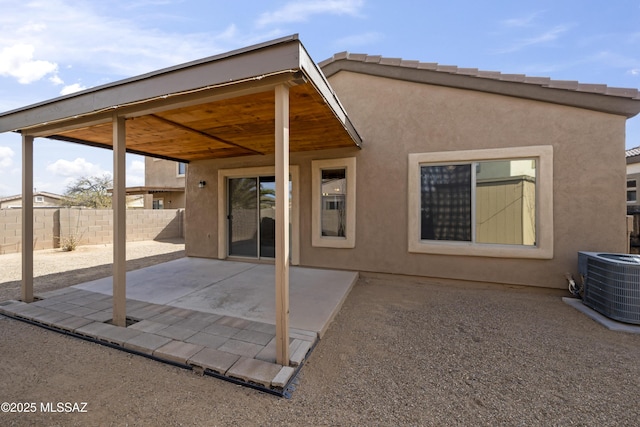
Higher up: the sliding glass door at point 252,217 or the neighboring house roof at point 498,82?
the neighboring house roof at point 498,82

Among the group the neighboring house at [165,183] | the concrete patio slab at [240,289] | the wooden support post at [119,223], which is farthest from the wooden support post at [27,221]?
the neighboring house at [165,183]

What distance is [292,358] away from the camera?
239cm

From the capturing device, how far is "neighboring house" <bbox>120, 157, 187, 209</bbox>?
15.7 m

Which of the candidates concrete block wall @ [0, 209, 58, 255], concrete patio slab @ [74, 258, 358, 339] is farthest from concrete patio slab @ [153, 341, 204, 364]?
concrete block wall @ [0, 209, 58, 255]

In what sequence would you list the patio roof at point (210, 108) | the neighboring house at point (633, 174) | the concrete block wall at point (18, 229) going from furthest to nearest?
the neighboring house at point (633, 174), the concrete block wall at point (18, 229), the patio roof at point (210, 108)

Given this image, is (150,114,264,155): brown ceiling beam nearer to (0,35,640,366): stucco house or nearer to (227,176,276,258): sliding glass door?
(0,35,640,366): stucco house

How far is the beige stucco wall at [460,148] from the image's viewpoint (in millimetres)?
4070

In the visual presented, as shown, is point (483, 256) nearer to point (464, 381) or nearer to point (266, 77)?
point (464, 381)

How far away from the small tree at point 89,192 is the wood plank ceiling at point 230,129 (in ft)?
63.2

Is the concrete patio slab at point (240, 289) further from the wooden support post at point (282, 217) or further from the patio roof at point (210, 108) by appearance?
the patio roof at point (210, 108)

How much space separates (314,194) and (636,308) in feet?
16.1

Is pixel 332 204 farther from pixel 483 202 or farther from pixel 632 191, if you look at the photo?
pixel 632 191

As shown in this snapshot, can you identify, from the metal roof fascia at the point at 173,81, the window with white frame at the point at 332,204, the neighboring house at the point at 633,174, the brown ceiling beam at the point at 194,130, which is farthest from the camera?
the neighboring house at the point at 633,174

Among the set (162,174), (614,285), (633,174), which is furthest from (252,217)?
(633,174)
